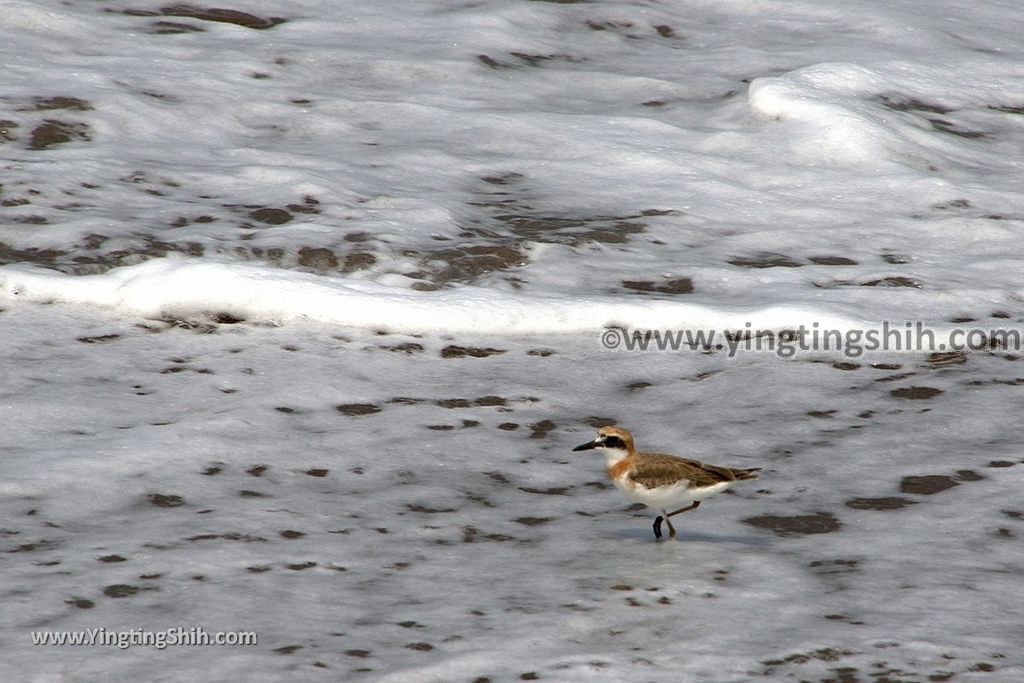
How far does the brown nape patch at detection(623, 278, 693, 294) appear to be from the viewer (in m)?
8.58

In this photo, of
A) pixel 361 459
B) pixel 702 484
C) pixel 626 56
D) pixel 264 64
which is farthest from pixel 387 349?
pixel 626 56

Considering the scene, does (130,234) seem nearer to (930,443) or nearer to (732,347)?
(732,347)

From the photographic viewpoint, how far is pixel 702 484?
18.5 ft

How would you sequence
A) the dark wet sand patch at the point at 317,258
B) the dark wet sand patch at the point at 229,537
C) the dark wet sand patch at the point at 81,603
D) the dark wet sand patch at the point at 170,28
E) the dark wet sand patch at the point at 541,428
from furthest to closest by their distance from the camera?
1. the dark wet sand patch at the point at 170,28
2. the dark wet sand patch at the point at 317,258
3. the dark wet sand patch at the point at 541,428
4. the dark wet sand patch at the point at 229,537
5. the dark wet sand patch at the point at 81,603

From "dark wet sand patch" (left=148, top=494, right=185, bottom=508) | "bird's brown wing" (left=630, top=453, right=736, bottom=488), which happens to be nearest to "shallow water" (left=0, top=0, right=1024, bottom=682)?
"dark wet sand patch" (left=148, top=494, right=185, bottom=508)

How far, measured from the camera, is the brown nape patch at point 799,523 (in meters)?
5.81

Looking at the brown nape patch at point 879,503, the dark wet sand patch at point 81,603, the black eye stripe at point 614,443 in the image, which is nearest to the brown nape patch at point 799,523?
the brown nape patch at point 879,503

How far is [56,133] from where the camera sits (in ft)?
33.2

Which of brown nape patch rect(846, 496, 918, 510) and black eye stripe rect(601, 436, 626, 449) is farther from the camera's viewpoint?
brown nape patch rect(846, 496, 918, 510)

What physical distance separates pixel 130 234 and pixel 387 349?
7.24ft

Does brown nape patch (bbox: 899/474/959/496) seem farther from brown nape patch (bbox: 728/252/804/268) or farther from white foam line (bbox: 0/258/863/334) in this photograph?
brown nape patch (bbox: 728/252/804/268)
